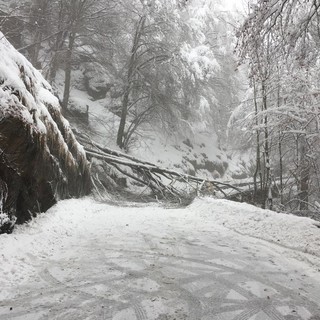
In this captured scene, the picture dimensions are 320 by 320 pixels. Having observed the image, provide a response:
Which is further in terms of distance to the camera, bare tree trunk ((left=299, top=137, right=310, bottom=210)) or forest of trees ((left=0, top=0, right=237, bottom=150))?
forest of trees ((left=0, top=0, right=237, bottom=150))

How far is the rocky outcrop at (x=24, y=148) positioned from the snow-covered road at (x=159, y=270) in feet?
1.13

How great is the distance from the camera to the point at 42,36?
15039 mm

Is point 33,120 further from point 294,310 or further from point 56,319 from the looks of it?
point 294,310

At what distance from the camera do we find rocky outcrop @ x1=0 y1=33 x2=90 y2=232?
14.6 ft

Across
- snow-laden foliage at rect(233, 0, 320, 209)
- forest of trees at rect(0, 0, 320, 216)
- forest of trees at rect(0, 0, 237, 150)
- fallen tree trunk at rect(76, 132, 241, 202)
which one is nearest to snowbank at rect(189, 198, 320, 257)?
snow-laden foliage at rect(233, 0, 320, 209)

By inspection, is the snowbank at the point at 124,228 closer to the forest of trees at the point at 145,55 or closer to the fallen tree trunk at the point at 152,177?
the fallen tree trunk at the point at 152,177

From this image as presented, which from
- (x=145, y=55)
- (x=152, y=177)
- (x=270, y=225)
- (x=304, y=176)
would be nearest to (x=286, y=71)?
(x=304, y=176)

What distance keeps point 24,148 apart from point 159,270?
2.50 metres

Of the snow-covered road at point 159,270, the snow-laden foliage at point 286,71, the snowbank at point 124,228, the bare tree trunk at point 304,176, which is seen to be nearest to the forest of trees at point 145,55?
the snow-laden foliage at point 286,71

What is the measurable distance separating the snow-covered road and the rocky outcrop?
0.34 m

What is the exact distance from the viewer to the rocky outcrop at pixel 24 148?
4441 mm

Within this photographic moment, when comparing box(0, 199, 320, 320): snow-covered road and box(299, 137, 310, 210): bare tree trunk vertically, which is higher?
box(299, 137, 310, 210): bare tree trunk

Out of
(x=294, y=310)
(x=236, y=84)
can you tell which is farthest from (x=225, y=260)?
(x=236, y=84)

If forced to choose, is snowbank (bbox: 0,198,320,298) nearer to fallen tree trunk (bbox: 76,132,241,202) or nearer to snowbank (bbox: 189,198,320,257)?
snowbank (bbox: 189,198,320,257)
